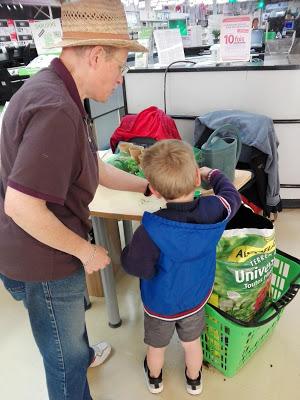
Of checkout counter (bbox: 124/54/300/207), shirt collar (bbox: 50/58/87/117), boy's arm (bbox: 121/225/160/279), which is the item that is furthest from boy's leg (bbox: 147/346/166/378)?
checkout counter (bbox: 124/54/300/207)

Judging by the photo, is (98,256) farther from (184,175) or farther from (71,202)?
(184,175)

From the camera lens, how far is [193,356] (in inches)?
51.2

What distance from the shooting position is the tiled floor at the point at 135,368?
1364mm

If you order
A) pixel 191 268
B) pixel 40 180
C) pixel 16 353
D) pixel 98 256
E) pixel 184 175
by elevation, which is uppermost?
pixel 40 180

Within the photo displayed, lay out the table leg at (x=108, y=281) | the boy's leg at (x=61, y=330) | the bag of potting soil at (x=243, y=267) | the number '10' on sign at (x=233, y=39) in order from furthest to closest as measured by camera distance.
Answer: the number '10' on sign at (x=233, y=39) < the table leg at (x=108, y=281) < the bag of potting soil at (x=243, y=267) < the boy's leg at (x=61, y=330)

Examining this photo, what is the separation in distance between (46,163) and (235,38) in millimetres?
2055

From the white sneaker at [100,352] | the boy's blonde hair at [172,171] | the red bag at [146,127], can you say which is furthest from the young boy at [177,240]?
the red bag at [146,127]

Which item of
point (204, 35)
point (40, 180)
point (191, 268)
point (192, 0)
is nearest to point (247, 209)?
point (191, 268)

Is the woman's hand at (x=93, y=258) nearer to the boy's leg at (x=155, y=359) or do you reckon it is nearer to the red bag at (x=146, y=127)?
the boy's leg at (x=155, y=359)

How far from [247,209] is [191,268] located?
422mm

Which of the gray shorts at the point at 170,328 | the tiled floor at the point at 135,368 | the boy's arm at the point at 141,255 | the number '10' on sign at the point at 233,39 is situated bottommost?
the tiled floor at the point at 135,368

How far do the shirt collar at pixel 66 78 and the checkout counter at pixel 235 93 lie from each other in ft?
5.65

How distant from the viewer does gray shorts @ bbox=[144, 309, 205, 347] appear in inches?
47.5

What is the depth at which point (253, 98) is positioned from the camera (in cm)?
234
